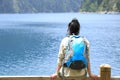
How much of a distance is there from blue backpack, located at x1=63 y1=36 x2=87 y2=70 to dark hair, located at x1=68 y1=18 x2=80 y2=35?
0.26 m

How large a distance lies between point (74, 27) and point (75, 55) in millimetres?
573

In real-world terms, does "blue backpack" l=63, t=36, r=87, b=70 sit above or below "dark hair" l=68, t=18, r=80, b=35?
below

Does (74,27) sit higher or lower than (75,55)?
higher

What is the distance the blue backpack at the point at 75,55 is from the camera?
242 inches

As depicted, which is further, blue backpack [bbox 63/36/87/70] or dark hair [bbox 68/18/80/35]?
dark hair [bbox 68/18/80/35]

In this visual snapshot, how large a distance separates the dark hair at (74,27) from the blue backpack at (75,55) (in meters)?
0.26

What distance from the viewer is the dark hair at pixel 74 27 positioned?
21.1 ft

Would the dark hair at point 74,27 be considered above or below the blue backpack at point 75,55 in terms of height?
above

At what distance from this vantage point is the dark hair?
21.1 ft

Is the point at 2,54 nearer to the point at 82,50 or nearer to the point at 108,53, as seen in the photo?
the point at 108,53

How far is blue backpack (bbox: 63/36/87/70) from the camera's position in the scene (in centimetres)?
614

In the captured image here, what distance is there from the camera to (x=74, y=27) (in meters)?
6.46

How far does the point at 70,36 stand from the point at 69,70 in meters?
0.61

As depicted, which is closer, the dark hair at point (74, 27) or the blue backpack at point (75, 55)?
the blue backpack at point (75, 55)
